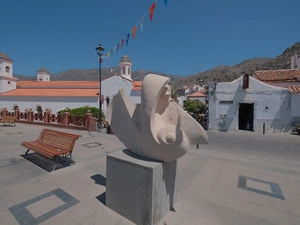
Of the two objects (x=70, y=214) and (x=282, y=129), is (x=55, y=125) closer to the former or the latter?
(x=70, y=214)

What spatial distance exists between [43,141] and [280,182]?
23.4ft

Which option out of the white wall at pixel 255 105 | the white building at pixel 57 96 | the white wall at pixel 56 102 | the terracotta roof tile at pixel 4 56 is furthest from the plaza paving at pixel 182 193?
the terracotta roof tile at pixel 4 56

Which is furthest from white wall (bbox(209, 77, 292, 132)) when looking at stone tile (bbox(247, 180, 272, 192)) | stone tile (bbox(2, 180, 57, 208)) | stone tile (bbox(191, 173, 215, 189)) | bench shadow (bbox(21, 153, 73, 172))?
stone tile (bbox(2, 180, 57, 208))

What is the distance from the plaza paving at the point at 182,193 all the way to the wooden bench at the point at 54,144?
18.0 inches

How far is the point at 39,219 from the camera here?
259 centimetres

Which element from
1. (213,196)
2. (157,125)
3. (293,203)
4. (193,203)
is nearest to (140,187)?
(157,125)

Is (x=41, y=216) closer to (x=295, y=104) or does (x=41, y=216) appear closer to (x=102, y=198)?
(x=102, y=198)

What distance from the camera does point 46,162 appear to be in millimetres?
4969

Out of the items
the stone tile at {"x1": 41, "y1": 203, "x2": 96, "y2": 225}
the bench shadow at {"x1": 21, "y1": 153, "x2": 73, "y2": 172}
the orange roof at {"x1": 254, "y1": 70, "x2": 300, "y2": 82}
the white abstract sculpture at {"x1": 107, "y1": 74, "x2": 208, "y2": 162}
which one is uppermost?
the orange roof at {"x1": 254, "y1": 70, "x2": 300, "y2": 82}

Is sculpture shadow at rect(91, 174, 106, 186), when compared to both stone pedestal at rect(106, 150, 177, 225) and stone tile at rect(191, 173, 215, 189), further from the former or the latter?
stone tile at rect(191, 173, 215, 189)

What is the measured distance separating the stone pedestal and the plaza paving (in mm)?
185

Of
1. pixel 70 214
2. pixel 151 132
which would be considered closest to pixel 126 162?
pixel 151 132

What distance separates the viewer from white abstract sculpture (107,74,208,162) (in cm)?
254

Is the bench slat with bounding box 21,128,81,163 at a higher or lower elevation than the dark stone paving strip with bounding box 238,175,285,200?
higher
